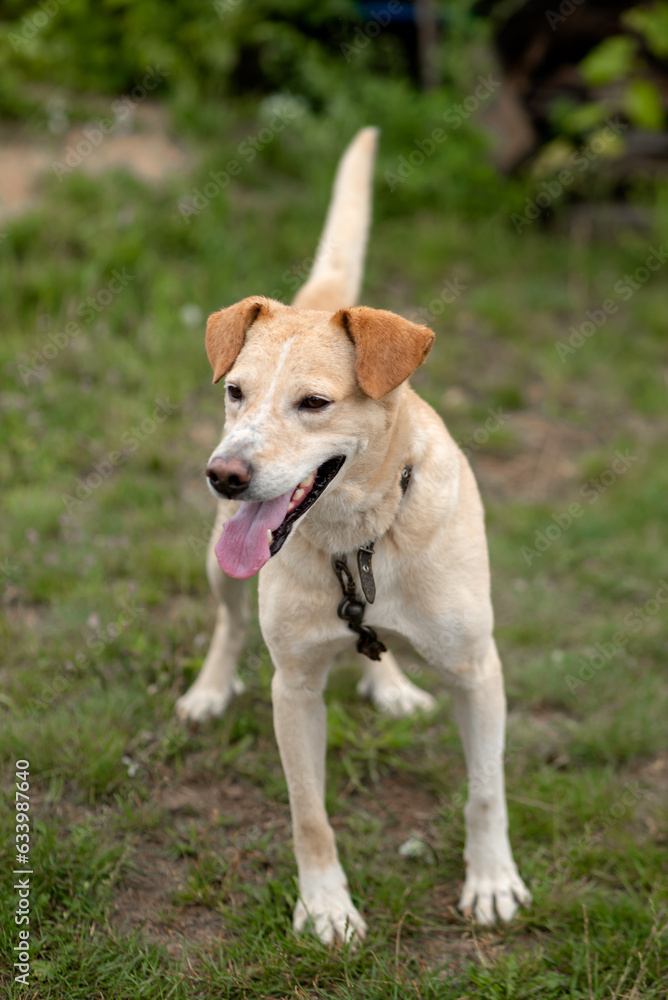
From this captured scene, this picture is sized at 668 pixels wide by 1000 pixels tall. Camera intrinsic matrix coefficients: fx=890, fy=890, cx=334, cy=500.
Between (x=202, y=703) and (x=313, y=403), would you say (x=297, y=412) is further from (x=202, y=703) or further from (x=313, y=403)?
(x=202, y=703)

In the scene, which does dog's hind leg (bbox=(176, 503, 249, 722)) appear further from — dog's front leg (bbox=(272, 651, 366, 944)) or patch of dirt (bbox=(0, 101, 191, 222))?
patch of dirt (bbox=(0, 101, 191, 222))

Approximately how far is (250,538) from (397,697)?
162cm

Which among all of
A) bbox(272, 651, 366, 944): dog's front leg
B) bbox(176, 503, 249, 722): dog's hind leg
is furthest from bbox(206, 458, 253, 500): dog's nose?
bbox(176, 503, 249, 722): dog's hind leg

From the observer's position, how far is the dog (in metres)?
2.37

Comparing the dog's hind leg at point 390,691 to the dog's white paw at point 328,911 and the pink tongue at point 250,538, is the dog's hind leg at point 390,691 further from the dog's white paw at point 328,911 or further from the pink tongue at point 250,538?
the pink tongue at point 250,538

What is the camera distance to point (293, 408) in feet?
7.86

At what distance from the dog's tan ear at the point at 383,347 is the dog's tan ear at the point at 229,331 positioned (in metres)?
0.34

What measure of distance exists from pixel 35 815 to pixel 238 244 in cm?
Result: 454

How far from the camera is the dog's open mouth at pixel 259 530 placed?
91.4 inches

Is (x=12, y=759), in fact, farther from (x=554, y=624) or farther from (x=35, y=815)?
(x=554, y=624)

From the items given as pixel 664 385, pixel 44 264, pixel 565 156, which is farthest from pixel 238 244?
pixel 664 385

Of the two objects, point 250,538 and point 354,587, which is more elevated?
point 250,538

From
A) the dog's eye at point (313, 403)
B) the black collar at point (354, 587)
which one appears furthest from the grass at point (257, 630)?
the dog's eye at point (313, 403)

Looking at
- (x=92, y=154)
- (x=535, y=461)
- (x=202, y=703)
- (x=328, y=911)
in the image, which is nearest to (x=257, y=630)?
(x=202, y=703)
